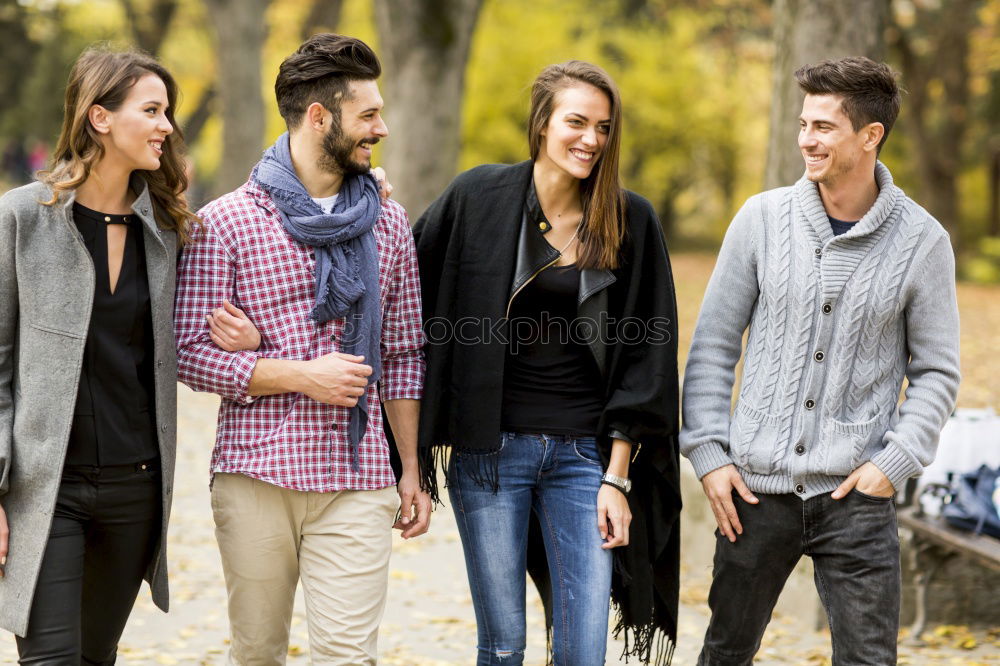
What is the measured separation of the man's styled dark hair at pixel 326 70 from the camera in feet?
11.5

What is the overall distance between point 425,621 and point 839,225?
11.8ft

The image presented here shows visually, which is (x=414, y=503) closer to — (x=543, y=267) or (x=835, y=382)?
(x=543, y=267)

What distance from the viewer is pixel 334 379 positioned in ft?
11.2

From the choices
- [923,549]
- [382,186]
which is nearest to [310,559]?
[382,186]

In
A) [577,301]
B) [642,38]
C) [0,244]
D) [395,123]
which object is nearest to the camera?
[0,244]

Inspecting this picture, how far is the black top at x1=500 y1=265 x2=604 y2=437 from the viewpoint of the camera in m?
3.70

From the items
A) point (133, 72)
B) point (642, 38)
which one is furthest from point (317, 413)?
point (642, 38)

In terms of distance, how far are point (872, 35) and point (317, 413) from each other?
497cm

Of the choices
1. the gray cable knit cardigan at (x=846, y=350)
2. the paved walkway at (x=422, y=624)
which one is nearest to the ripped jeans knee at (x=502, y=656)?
the gray cable knit cardigan at (x=846, y=350)

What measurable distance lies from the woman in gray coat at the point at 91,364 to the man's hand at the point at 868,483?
1.85 meters

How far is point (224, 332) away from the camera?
3.47 meters

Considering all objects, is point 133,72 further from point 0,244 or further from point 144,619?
point 144,619

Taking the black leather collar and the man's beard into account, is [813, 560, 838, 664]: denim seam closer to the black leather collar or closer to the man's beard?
the black leather collar

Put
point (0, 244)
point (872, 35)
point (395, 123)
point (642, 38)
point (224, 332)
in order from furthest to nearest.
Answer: point (642, 38)
point (395, 123)
point (872, 35)
point (224, 332)
point (0, 244)
